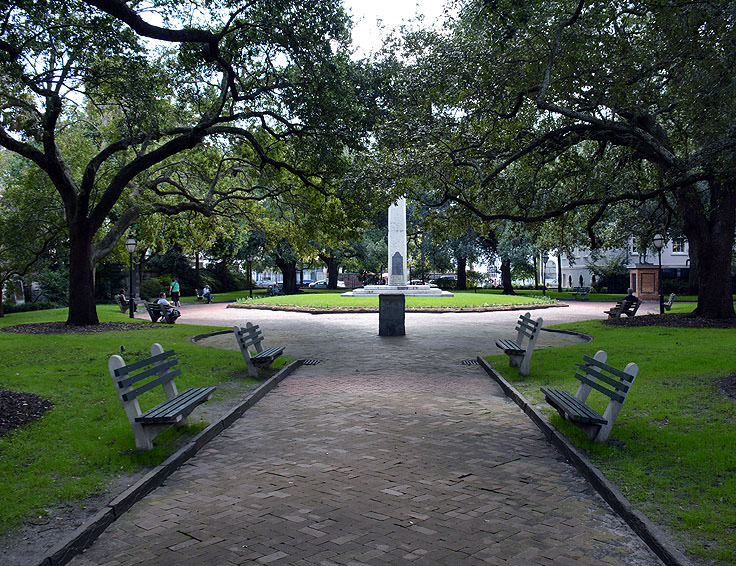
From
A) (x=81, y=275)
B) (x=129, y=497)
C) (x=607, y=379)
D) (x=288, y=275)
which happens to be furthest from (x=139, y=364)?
(x=288, y=275)

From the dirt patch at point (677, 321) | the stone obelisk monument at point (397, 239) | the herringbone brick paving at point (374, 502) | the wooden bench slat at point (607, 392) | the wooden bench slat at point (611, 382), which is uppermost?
the stone obelisk monument at point (397, 239)

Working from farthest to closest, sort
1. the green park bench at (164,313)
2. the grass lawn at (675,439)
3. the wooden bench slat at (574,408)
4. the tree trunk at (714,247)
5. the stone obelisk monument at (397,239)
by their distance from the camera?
the stone obelisk monument at (397,239)
the green park bench at (164,313)
the tree trunk at (714,247)
the wooden bench slat at (574,408)
the grass lawn at (675,439)

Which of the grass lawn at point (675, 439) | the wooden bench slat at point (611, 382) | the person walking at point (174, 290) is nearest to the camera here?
the grass lawn at point (675, 439)

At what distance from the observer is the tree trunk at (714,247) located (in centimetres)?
1806

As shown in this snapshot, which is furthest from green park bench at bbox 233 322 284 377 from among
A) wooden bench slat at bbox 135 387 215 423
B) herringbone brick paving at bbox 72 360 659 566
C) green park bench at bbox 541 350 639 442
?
green park bench at bbox 541 350 639 442

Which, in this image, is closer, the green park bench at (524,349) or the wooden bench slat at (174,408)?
the wooden bench slat at (174,408)

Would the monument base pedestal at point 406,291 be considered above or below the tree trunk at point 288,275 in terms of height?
below

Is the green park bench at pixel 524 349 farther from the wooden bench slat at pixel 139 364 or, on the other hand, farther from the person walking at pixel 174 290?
the person walking at pixel 174 290

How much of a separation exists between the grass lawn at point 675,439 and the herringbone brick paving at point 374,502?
37cm

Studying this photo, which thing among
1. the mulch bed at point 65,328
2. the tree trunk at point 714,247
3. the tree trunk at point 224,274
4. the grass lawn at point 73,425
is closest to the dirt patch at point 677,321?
the tree trunk at point 714,247

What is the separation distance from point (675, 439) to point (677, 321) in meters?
13.6

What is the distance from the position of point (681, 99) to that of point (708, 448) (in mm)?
8868

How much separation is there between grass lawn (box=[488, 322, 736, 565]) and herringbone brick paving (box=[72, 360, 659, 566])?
366mm

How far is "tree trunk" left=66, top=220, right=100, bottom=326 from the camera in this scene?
60.1 feet
